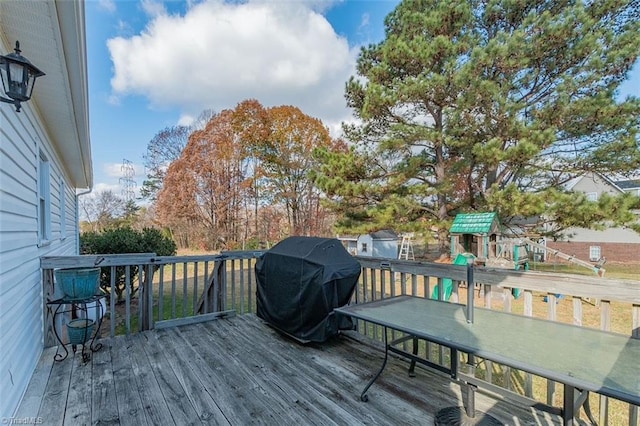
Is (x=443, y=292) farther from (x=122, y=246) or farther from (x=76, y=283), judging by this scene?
(x=122, y=246)

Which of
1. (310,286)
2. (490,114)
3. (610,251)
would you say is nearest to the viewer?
(310,286)

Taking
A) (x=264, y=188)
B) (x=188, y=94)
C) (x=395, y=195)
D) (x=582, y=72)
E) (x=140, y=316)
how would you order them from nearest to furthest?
(x=140, y=316) → (x=582, y=72) → (x=395, y=195) → (x=188, y=94) → (x=264, y=188)

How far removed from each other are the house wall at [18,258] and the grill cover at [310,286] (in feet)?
6.97

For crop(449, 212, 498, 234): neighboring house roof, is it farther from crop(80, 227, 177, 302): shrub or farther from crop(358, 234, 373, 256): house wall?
crop(358, 234, 373, 256): house wall

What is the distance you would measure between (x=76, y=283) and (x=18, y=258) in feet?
1.96

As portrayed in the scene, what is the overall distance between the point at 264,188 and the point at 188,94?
5190 millimetres

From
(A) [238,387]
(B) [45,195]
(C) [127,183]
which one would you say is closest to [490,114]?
(A) [238,387]

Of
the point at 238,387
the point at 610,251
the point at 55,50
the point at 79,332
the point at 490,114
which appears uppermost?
the point at 490,114

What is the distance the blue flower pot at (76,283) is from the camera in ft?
9.64

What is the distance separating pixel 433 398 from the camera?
2.24 metres

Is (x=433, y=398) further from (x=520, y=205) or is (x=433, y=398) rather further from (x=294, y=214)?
(x=294, y=214)

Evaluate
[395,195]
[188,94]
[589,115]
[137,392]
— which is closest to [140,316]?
[137,392]

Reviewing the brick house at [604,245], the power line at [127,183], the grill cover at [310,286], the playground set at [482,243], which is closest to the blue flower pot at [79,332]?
the grill cover at [310,286]

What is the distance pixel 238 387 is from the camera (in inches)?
96.0
